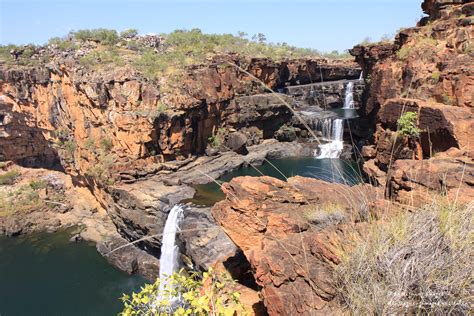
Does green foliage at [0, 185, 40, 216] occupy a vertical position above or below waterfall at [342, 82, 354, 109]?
below

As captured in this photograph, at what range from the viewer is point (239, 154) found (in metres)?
30.9

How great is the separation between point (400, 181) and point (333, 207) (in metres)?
1.37

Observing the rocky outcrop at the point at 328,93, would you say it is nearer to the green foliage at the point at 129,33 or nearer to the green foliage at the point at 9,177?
the green foliage at the point at 129,33

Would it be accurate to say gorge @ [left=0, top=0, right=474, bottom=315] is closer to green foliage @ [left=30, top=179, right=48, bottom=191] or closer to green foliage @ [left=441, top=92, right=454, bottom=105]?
green foliage @ [left=441, top=92, right=454, bottom=105]

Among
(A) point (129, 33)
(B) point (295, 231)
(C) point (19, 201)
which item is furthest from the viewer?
(A) point (129, 33)

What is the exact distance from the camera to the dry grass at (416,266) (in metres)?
2.58

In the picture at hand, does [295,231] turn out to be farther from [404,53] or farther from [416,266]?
[404,53]

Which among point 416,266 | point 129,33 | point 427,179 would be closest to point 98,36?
point 129,33

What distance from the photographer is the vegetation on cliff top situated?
89.6 feet

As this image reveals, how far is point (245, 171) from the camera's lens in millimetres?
29250

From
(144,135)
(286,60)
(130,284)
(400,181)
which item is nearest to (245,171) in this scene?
(144,135)

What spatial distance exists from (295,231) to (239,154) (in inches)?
967

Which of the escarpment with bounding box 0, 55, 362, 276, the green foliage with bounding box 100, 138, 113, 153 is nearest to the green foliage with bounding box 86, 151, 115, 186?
the escarpment with bounding box 0, 55, 362, 276

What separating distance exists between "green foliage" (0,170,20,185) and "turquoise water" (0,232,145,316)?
9.42 meters
